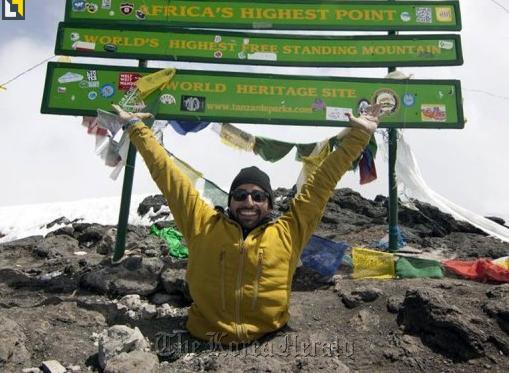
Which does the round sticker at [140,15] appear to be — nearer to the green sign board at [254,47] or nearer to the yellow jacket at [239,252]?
the green sign board at [254,47]

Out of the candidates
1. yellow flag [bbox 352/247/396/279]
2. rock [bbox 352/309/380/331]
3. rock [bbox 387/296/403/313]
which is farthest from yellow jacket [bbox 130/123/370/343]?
yellow flag [bbox 352/247/396/279]

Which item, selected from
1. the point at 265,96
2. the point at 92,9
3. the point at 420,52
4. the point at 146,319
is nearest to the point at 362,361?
the point at 146,319

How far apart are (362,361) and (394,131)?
197 inches

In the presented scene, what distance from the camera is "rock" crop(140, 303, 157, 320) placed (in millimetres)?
4805

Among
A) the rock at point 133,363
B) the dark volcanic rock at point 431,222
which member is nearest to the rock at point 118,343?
the rock at point 133,363

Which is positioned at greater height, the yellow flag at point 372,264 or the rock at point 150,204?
the rock at point 150,204

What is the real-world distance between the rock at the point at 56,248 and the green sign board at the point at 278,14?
14.0ft

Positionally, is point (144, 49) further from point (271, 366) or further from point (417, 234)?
point (417, 234)

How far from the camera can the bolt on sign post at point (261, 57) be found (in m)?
7.18

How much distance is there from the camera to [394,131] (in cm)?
786

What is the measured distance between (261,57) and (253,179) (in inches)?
171

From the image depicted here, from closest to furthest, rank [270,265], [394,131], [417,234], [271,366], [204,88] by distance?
[271,366]
[270,265]
[204,88]
[394,131]
[417,234]

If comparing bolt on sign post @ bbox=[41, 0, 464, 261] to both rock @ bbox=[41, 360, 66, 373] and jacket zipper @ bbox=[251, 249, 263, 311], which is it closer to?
rock @ bbox=[41, 360, 66, 373]

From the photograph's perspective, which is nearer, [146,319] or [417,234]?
[146,319]
